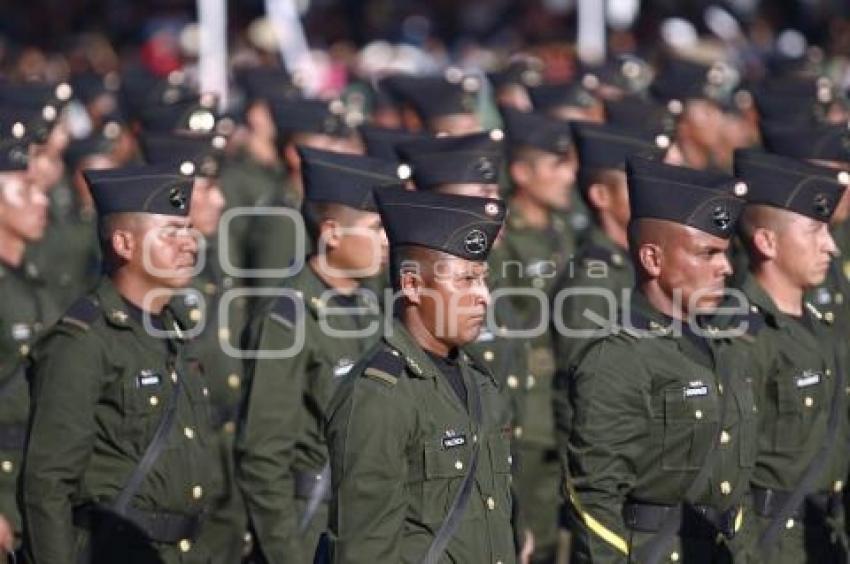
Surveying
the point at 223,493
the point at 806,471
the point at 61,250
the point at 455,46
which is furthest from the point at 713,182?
the point at 455,46

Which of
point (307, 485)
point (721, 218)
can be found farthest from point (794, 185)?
point (307, 485)

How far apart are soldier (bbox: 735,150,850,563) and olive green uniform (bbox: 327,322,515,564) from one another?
1.43 metres

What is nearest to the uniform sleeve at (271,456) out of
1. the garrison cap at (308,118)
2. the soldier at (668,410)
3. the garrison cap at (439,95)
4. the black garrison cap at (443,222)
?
the soldier at (668,410)

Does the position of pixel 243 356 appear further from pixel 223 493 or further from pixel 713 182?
pixel 713 182

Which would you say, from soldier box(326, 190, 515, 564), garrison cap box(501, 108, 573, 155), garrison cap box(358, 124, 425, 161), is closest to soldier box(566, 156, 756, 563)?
soldier box(326, 190, 515, 564)

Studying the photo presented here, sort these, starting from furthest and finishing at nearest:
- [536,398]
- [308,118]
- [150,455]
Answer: [308,118]
[536,398]
[150,455]

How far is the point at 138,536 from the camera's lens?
746 centimetres

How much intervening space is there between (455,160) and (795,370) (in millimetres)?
2413

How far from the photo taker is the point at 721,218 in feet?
24.2

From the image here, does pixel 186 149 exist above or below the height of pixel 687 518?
above

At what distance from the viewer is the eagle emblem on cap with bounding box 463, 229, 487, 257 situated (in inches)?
265

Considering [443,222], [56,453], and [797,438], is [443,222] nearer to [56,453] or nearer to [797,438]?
[56,453]

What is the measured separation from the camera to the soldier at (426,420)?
20.5ft

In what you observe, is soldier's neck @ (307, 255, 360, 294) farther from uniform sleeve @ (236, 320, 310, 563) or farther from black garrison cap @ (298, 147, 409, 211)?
uniform sleeve @ (236, 320, 310, 563)
